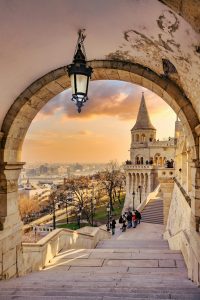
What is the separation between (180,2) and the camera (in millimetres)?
2838

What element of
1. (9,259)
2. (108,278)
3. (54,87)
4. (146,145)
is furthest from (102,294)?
(146,145)

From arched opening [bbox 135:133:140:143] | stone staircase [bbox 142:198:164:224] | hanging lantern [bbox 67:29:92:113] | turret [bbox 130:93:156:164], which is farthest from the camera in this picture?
arched opening [bbox 135:133:140:143]

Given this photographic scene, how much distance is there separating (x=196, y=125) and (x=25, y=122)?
3.61 m

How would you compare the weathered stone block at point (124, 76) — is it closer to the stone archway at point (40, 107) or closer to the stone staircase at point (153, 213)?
the stone archway at point (40, 107)

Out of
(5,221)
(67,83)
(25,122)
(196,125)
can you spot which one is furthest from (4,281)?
(196,125)

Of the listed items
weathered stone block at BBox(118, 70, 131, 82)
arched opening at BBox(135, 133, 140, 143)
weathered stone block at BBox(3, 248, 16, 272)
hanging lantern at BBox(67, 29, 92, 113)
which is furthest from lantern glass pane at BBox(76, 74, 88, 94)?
arched opening at BBox(135, 133, 140, 143)

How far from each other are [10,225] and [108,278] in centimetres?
236

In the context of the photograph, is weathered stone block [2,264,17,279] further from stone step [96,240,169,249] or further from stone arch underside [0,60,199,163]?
stone step [96,240,169,249]

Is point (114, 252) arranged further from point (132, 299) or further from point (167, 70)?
point (167, 70)

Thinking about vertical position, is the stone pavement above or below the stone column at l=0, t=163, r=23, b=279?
below

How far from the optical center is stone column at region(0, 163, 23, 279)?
6.05 m

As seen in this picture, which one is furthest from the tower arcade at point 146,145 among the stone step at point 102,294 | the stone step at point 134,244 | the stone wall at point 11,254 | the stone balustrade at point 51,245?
the stone step at point 102,294

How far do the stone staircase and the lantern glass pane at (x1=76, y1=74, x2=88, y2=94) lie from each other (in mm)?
18806

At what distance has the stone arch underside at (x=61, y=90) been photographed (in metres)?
5.49
